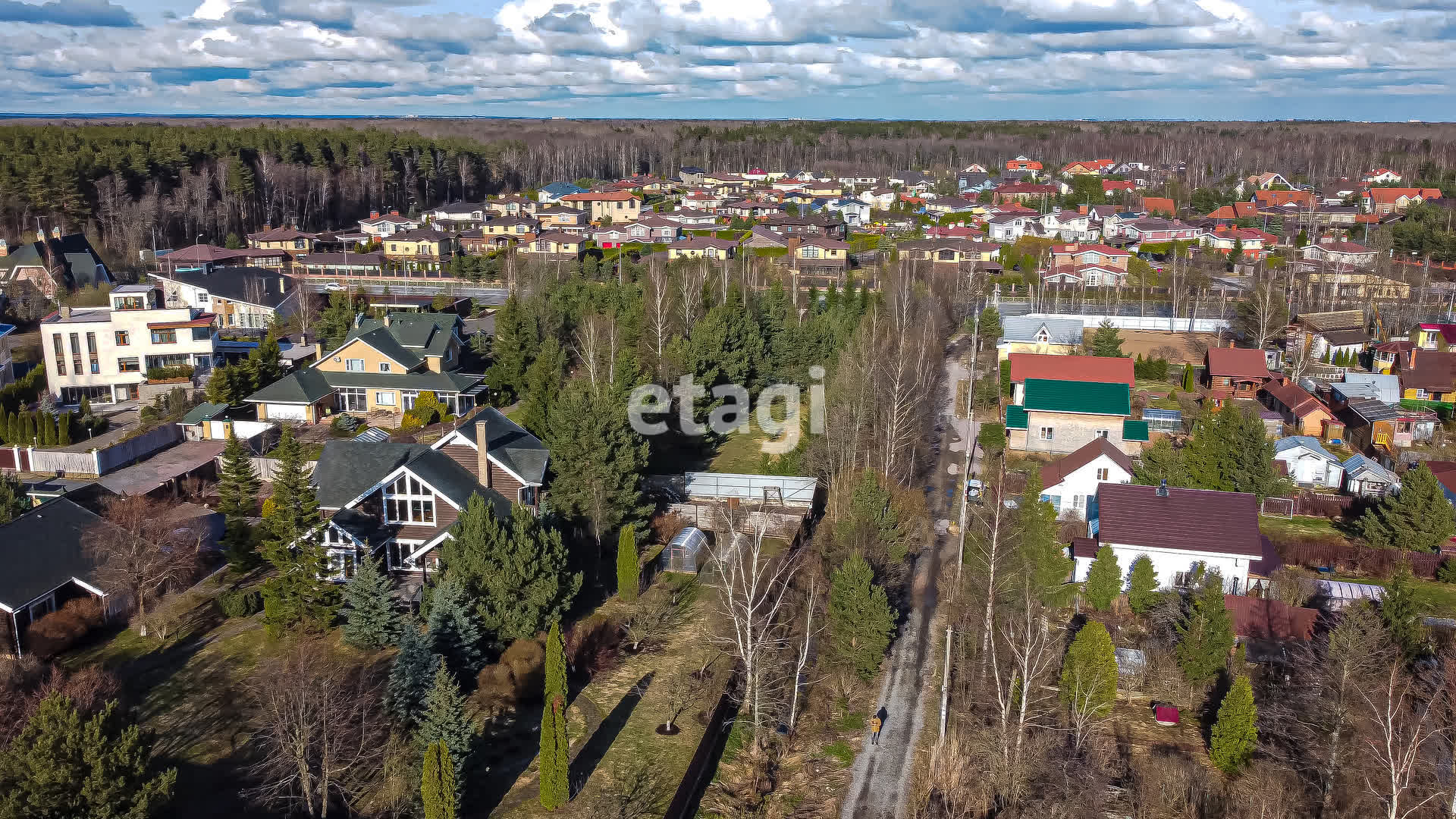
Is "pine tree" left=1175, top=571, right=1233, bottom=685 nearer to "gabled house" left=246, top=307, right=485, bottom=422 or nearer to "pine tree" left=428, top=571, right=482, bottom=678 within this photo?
"pine tree" left=428, top=571, right=482, bottom=678

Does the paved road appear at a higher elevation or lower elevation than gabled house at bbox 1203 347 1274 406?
lower

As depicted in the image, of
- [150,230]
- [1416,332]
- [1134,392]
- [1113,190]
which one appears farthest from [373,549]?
[1113,190]

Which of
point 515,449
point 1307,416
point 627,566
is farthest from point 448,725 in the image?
point 1307,416

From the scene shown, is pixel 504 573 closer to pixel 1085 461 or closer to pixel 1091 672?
pixel 1091 672

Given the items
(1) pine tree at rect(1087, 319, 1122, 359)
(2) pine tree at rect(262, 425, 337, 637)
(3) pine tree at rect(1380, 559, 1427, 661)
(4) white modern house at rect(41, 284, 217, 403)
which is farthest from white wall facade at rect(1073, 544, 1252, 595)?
(4) white modern house at rect(41, 284, 217, 403)

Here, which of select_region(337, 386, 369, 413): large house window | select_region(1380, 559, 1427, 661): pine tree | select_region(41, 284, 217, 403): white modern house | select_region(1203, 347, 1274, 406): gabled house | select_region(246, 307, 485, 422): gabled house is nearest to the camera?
select_region(1380, 559, 1427, 661): pine tree

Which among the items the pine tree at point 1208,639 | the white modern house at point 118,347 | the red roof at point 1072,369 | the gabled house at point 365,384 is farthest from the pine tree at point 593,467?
the white modern house at point 118,347
